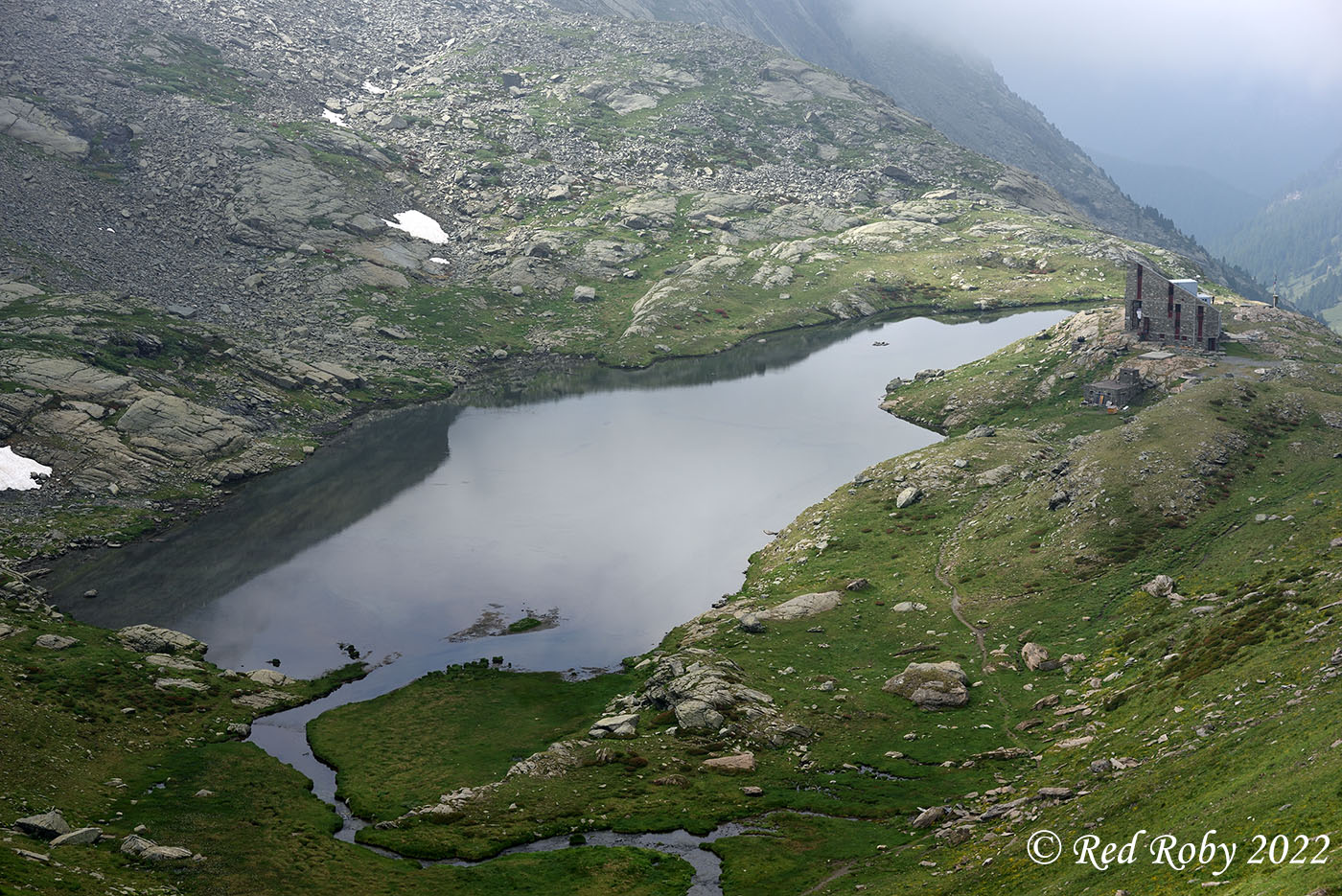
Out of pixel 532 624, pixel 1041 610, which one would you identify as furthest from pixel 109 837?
pixel 1041 610

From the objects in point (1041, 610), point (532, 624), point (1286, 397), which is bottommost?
point (532, 624)

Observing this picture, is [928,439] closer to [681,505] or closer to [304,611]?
[681,505]

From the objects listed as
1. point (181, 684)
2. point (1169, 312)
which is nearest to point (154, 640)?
point (181, 684)

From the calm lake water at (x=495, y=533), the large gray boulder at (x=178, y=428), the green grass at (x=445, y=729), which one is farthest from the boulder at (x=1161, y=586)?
the large gray boulder at (x=178, y=428)

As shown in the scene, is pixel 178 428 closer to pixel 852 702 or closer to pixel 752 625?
pixel 752 625

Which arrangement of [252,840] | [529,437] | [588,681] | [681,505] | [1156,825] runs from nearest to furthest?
[1156,825] < [252,840] < [588,681] < [681,505] < [529,437]

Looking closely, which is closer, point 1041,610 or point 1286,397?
point 1041,610

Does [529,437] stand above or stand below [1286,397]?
below

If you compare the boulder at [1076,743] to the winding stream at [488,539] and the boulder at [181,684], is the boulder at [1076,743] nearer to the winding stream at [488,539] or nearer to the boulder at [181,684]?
the winding stream at [488,539]
